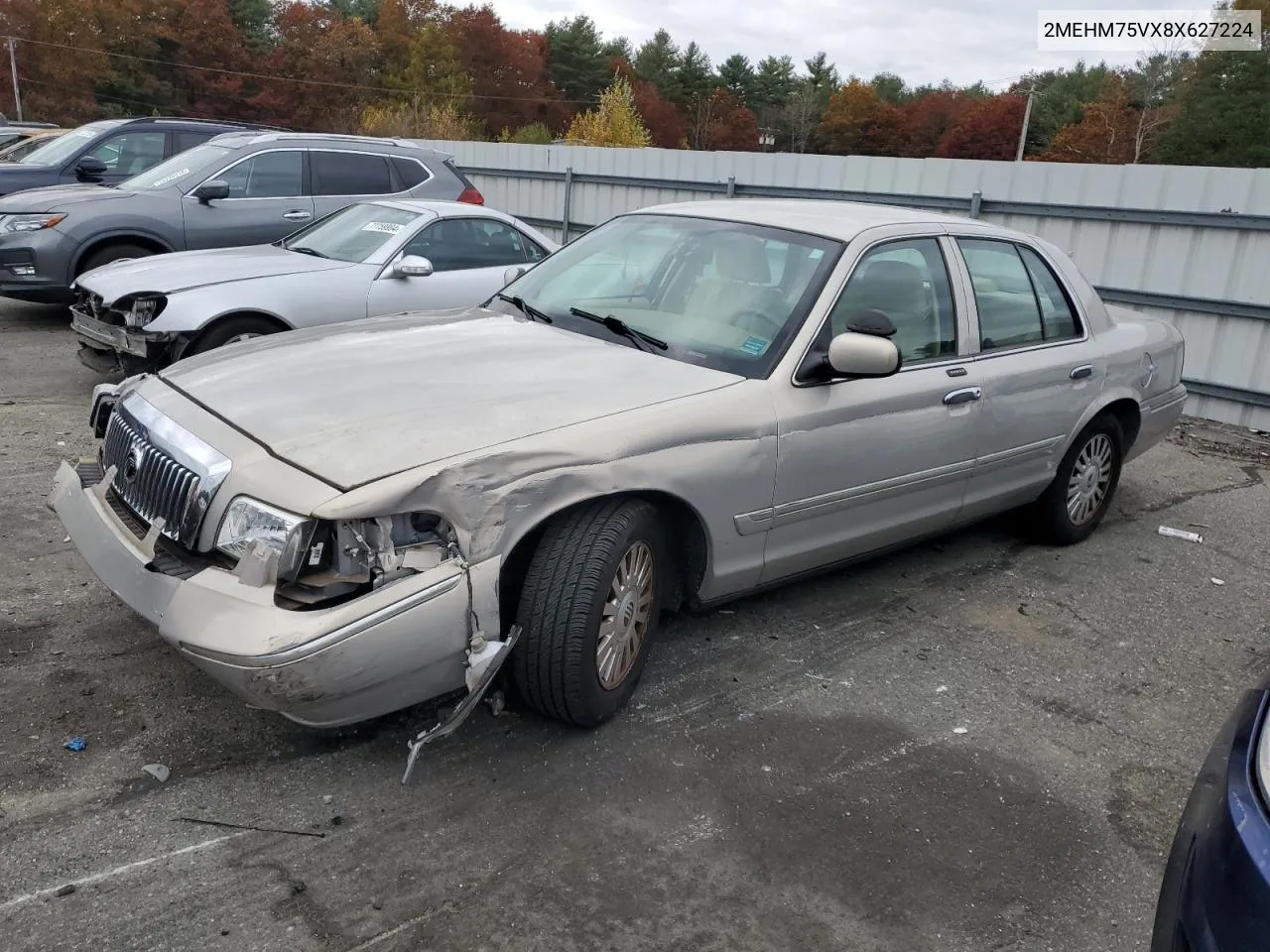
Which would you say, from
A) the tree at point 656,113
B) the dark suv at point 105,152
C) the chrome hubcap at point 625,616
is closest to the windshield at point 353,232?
the dark suv at point 105,152

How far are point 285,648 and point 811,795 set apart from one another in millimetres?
1630

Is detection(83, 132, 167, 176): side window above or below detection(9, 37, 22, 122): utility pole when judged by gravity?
below

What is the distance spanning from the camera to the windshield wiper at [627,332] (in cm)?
386

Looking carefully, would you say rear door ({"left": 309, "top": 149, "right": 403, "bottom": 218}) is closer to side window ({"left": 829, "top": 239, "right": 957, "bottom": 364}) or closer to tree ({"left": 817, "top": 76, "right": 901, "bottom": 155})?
side window ({"left": 829, "top": 239, "right": 957, "bottom": 364})

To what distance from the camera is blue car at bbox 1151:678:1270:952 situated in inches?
69.3

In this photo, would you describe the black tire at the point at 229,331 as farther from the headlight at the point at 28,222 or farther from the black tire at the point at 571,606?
the black tire at the point at 571,606

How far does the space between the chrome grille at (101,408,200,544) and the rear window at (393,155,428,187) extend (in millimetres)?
6483

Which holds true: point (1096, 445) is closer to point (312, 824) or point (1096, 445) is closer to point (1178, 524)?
point (1178, 524)

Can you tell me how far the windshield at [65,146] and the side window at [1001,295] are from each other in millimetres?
9603

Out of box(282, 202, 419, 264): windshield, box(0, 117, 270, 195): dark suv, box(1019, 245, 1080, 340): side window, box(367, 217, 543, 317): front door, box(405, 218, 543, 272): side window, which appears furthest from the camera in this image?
box(0, 117, 270, 195): dark suv

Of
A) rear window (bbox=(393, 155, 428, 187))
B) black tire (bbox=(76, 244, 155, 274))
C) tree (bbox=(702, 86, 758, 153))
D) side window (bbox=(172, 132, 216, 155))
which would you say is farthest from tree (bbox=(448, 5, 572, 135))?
black tire (bbox=(76, 244, 155, 274))

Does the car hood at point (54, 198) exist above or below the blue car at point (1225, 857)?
above

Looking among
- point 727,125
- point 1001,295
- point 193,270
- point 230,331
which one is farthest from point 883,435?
point 727,125

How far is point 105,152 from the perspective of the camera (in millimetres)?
10672
